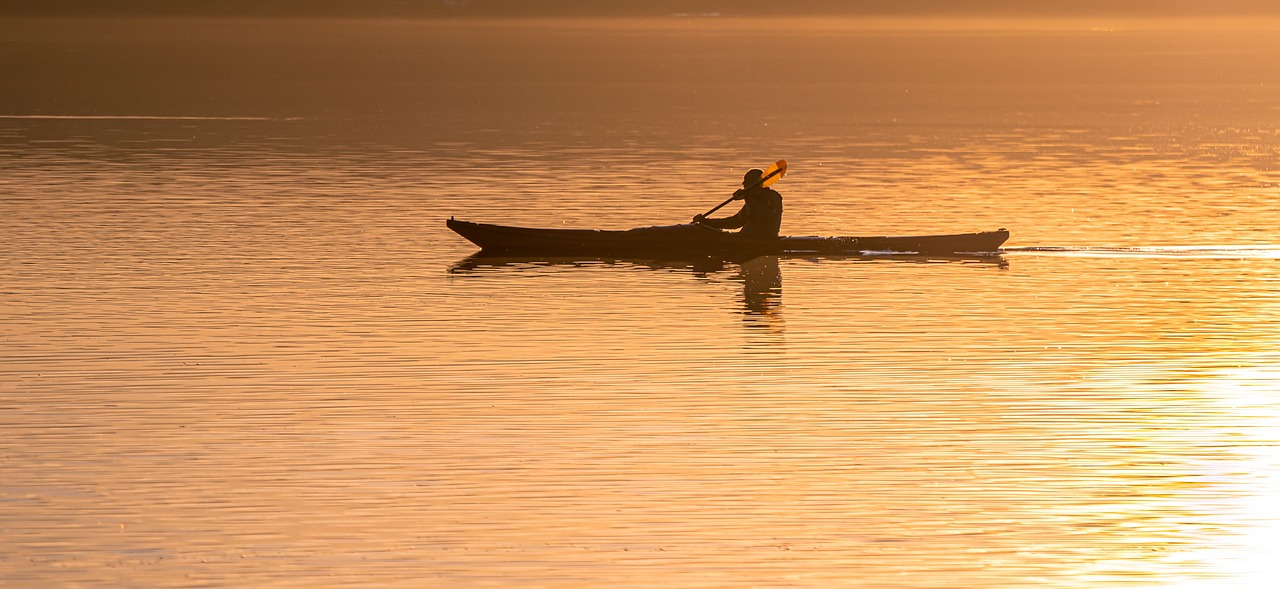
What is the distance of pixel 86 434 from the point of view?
16797 millimetres

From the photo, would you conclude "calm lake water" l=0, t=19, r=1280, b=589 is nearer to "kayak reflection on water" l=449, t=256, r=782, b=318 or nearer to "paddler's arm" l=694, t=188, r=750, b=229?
"kayak reflection on water" l=449, t=256, r=782, b=318

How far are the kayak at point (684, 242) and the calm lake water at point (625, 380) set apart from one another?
256mm

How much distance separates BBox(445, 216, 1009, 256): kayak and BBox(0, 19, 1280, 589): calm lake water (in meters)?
0.26

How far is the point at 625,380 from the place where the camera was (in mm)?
19266

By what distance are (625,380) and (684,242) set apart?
9504 millimetres

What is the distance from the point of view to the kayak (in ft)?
93.9

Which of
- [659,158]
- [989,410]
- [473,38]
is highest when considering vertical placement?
[989,410]

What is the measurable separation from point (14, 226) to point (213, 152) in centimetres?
1803

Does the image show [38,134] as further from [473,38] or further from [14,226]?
[473,38]

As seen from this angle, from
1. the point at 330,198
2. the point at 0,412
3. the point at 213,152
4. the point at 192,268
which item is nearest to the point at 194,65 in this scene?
the point at 213,152

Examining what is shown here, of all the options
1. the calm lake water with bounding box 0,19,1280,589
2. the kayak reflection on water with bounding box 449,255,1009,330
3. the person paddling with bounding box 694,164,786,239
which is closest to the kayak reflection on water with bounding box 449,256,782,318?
the kayak reflection on water with bounding box 449,255,1009,330

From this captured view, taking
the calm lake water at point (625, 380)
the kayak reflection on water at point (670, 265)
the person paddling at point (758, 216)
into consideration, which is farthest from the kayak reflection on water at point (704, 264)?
the person paddling at point (758, 216)

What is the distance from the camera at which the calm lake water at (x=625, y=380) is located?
1360 centimetres

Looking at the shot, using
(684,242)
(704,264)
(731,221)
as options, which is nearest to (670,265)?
(684,242)
